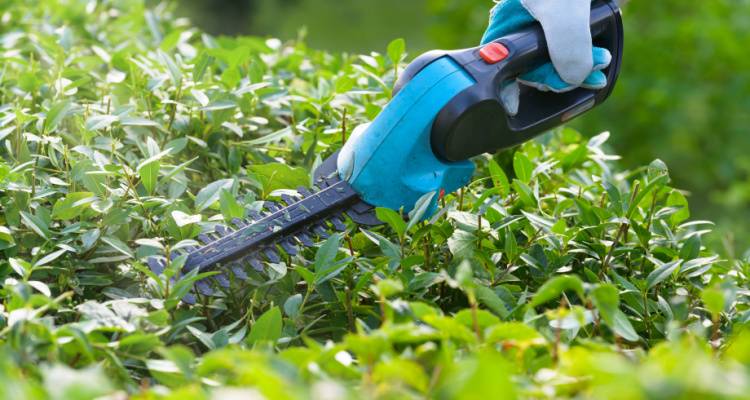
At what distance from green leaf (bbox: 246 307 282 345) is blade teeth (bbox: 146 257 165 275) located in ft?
0.73

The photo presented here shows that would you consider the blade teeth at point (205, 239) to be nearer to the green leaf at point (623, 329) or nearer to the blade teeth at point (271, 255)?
the blade teeth at point (271, 255)

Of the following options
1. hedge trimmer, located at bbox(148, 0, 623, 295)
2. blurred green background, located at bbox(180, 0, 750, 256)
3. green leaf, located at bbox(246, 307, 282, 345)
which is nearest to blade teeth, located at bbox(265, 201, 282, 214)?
hedge trimmer, located at bbox(148, 0, 623, 295)

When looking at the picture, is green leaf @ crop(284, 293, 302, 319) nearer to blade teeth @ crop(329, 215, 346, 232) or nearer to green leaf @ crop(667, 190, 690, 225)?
blade teeth @ crop(329, 215, 346, 232)

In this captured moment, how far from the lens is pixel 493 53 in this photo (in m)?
1.99

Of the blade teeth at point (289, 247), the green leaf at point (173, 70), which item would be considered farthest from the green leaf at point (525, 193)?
the green leaf at point (173, 70)

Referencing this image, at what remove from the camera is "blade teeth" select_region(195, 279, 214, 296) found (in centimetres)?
176

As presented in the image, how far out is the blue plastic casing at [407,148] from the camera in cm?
194

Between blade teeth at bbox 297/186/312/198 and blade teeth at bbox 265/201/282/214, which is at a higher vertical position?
blade teeth at bbox 297/186/312/198

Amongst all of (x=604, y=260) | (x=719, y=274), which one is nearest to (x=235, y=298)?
(x=604, y=260)

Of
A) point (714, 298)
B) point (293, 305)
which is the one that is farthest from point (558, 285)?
point (293, 305)

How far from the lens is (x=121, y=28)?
338cm

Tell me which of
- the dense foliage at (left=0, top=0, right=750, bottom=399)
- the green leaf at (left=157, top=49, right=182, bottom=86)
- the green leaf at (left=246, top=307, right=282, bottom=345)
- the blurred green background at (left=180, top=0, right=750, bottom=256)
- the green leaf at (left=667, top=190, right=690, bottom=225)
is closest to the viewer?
the dense foliage at (left=0, top=0, right=750, bottom=399)

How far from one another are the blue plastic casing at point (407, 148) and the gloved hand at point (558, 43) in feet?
0.61

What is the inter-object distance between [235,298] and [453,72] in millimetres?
623
